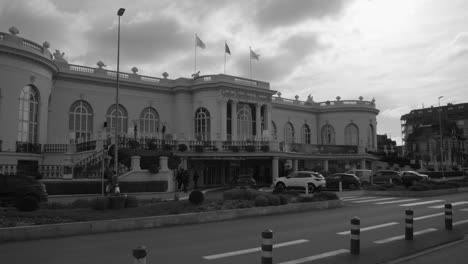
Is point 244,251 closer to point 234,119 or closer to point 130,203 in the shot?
point 130,203

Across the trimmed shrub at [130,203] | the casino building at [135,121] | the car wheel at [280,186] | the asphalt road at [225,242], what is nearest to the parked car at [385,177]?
the casino building at [135,121]

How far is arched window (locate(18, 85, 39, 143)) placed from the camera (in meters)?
35.7

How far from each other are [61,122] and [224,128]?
16411mm

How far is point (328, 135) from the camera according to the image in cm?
6650

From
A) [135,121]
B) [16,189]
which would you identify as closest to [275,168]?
[135,121]

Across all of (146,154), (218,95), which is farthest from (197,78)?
(146,154)

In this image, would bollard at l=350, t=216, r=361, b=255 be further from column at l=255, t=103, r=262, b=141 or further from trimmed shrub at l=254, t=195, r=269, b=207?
column at l=255, t=103, r=262, b=141

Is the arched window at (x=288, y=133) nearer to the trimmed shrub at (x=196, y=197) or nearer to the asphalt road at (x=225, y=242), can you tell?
the trimmed shrub at (x=196, y=197)

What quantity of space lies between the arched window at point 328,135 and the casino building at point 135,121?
28.1ft

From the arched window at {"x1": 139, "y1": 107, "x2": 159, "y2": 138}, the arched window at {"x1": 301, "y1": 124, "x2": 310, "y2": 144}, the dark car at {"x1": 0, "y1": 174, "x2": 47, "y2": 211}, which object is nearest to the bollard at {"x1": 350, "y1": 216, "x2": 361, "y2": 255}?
the dark car at {"x1": 0, "y1": 174, "x2": 47, "y2": 211}

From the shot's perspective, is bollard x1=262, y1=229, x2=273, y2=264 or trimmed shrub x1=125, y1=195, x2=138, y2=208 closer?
bollard x1=262, y1=229, x2=273, y2=264

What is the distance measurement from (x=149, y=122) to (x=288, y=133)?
22244mm

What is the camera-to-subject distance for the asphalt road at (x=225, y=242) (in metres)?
9.84

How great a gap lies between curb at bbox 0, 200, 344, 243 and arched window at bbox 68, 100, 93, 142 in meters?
28.6
